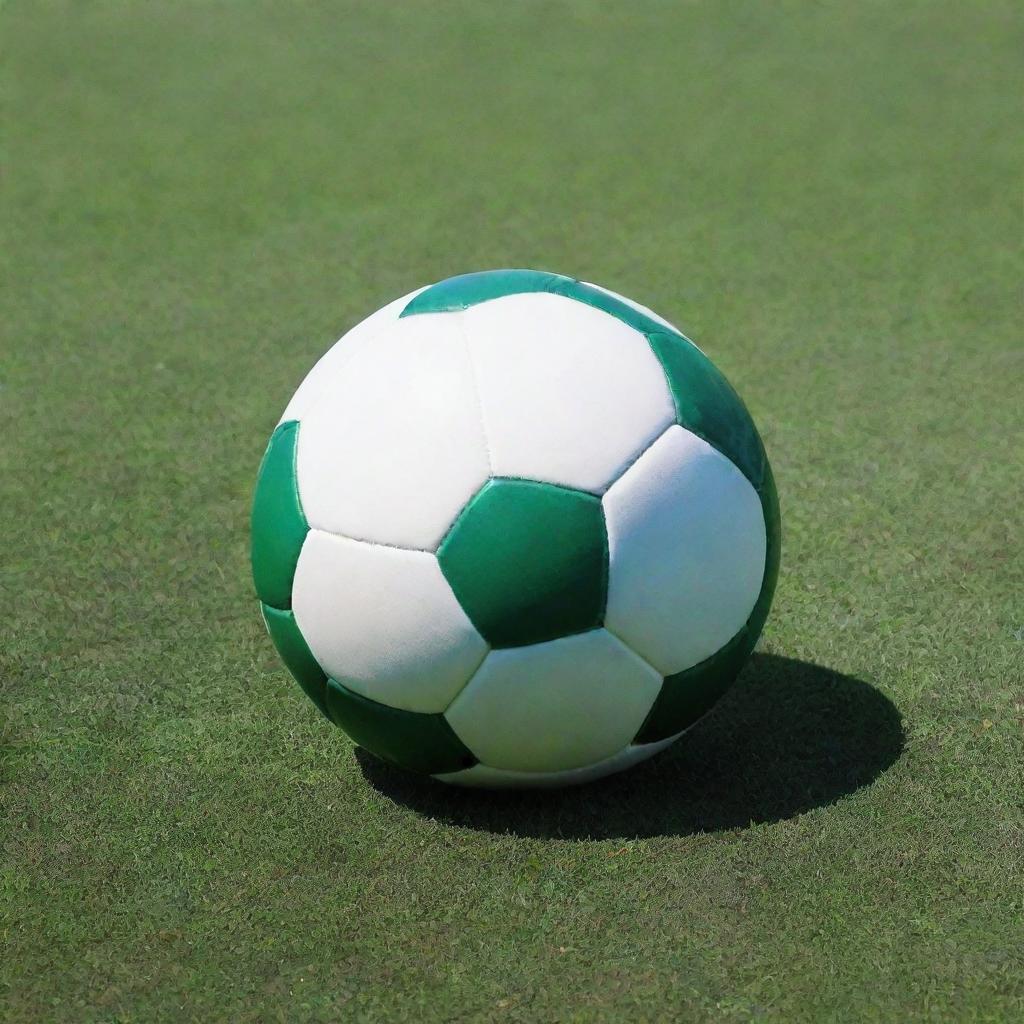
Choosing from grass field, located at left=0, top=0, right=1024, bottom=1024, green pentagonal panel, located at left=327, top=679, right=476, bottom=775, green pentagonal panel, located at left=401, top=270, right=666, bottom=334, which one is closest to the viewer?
grass field, located at left=0, top=0, right=1024, bottom=1024

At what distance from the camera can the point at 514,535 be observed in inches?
117

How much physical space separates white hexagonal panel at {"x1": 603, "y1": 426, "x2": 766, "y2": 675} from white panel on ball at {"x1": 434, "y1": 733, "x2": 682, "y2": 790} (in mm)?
253

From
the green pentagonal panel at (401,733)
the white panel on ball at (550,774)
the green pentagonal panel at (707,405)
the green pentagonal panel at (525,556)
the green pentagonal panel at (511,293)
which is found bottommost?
the white panel on ball at (550,774)

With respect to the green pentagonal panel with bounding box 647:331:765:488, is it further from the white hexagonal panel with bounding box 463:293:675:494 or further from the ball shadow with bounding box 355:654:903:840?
the ball shadow with bounding box 355:654:903:840

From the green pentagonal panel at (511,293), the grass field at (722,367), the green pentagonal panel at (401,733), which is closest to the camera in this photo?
the grass field at (722,367)

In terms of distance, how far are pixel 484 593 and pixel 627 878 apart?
67 cm

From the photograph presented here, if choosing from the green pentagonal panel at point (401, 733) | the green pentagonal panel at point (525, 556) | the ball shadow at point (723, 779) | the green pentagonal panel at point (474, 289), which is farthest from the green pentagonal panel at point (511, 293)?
the ball shadow at point (723, 779)

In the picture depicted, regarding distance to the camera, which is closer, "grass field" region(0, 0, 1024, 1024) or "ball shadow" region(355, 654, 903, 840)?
"grass field" region(0, 0, 1024, 1024)

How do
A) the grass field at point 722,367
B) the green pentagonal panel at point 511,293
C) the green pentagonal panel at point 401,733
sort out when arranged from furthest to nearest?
the green pentagonal panel at point 511,293
the green pentagonal panel at point 401,733
the grass field at point 722,367

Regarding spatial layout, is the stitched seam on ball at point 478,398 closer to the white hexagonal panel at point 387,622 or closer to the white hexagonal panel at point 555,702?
the white hexagonal panel at point 387,622

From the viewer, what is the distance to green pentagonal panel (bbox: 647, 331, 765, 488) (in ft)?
10.4

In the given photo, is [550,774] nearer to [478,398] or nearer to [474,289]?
[478,398]

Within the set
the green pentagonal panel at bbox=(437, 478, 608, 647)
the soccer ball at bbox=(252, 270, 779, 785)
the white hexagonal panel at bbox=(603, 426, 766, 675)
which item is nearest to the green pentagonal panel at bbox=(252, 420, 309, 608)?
the soccer ball at bbox=(252, 270, 779, 785)

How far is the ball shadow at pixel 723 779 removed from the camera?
3.31 meters
